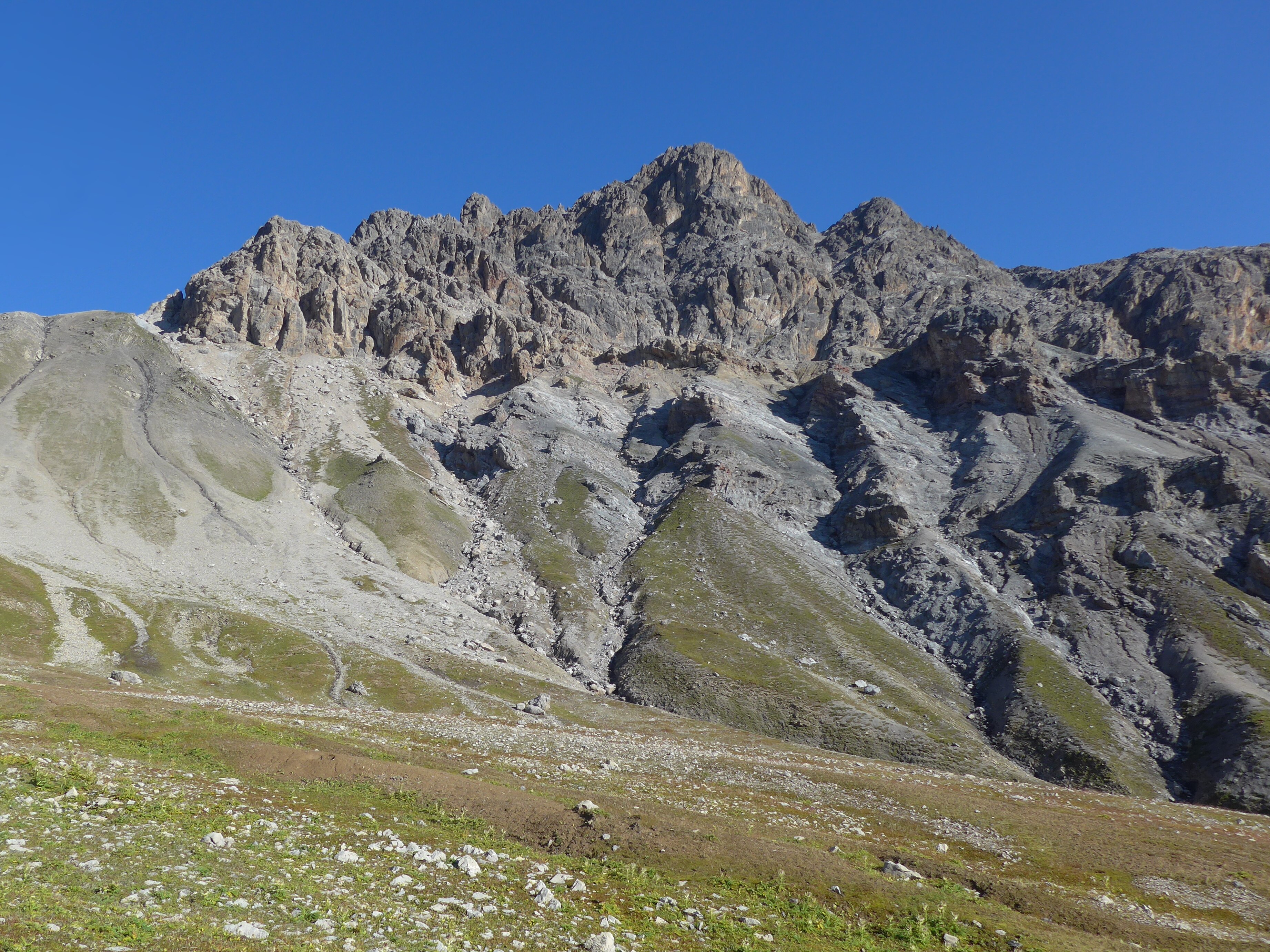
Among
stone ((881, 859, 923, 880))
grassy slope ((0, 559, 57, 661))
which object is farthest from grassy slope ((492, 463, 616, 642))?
stone ((881, 859, 923, 880))

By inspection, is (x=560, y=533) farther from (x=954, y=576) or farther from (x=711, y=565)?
(x=954, y=576)

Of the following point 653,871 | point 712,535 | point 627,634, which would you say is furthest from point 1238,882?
point 712,535

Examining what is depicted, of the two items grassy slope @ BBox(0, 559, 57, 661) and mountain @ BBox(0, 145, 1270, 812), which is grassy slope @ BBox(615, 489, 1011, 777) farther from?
grassy slope @ BBox(0, 559, 57, 661)

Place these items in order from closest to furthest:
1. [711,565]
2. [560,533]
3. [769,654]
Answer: [769,654] < [711,565] < [560,533]

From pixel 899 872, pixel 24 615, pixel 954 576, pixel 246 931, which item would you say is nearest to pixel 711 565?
pixel 954 576

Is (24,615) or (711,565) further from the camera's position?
(711,565)

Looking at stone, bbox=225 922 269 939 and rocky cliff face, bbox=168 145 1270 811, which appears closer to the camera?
stone, bbox=225 922 269 939

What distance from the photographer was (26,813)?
19547 millimetres

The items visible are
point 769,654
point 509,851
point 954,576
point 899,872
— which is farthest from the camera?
point 954,576

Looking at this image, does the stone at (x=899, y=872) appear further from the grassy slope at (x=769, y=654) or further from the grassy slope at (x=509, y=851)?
the grassy slope at (x=769, y=654)

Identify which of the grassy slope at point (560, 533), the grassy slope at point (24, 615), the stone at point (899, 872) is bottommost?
the grassy slope at point (24, 615)

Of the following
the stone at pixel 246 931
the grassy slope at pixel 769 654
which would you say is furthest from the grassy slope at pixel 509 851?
the grassy slope at pixel 769 654

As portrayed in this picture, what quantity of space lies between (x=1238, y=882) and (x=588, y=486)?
14747 cm

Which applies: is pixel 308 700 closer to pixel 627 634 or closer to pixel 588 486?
pixel 627 634
